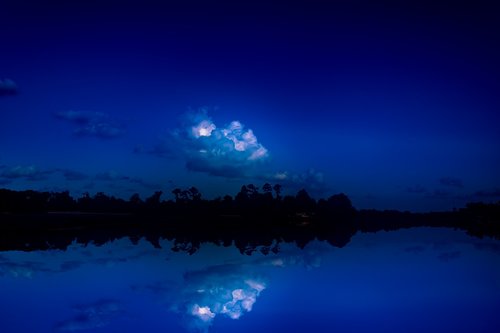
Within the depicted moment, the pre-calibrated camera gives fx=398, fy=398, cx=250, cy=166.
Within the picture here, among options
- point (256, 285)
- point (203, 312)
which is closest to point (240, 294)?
point (256, 285)

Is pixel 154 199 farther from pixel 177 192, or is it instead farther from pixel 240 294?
pixel 240 294

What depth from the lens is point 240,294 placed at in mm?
17406

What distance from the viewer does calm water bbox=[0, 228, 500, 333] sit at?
13406 millimetres

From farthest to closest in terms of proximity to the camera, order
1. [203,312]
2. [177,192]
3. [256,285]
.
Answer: [177,192] < [256,285] < [203,312]

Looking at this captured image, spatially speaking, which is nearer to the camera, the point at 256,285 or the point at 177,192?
the point at 256,285

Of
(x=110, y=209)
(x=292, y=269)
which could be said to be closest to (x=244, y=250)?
(x=292, y=269)

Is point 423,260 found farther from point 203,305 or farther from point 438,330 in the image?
point 203,305

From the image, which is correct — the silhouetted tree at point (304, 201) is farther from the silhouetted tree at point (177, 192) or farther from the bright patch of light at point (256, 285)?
the bright patch of light at point (256, 285)

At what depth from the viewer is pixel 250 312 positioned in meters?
14.5

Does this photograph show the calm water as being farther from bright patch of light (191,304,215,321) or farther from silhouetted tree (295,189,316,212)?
silhouetted tree (295,189,316,212)

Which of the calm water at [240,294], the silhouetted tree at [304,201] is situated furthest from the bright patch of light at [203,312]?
the silhouetted tree at [304,201]

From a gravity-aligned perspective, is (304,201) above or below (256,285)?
above

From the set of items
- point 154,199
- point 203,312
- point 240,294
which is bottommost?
point 203,312

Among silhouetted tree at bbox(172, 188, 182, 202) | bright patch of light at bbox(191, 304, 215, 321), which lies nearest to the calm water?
bright patch of light at bbox(191, 304, 215, 321)
